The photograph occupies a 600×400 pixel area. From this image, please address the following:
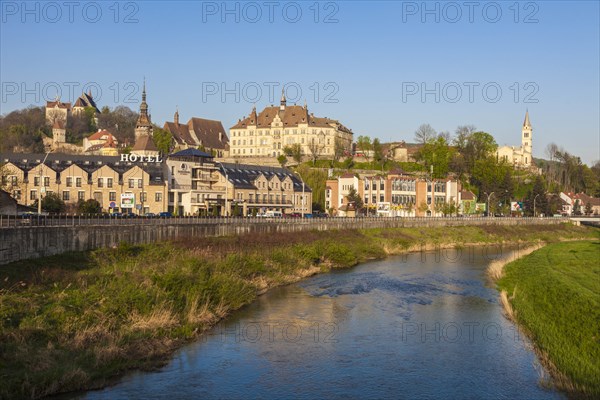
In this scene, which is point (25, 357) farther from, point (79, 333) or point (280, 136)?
point (280, 136)

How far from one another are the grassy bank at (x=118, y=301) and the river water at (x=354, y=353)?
3.60 feet

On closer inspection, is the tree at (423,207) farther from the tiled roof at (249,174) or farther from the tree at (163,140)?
the tree at (163,140)

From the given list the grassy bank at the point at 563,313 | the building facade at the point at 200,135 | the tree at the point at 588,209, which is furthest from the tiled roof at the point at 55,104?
the grassy bank at the point at 563,313

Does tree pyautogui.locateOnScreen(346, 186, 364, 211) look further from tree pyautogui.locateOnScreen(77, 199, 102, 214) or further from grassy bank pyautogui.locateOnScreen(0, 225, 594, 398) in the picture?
grassy bank pyautogui.locateOnScreen(0, 225, 594, 398)

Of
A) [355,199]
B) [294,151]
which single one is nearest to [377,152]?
[294,151]

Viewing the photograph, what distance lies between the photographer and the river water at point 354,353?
952 inches

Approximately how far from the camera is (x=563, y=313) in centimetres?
3531

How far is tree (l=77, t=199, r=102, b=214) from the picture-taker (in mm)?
73625

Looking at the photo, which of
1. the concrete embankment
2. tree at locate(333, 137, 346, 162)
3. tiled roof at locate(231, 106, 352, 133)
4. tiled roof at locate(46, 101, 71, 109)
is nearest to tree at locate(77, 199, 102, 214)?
the concrete embankment

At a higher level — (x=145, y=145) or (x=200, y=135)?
(x=200, y=135)

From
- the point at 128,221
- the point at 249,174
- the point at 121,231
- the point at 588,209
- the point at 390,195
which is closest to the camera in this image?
the point at 121,231

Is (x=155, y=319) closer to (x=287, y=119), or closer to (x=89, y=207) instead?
(x=89, y=207)

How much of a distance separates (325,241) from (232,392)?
42.2 metres

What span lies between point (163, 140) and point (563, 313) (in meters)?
121
